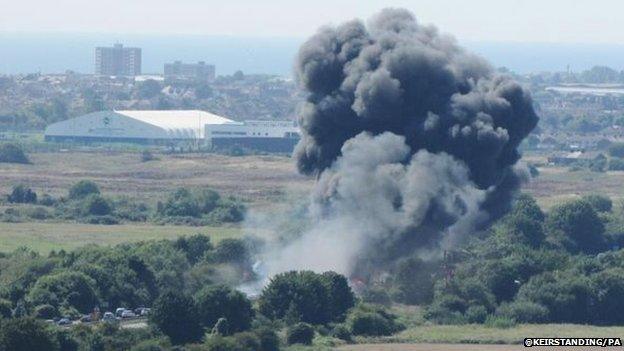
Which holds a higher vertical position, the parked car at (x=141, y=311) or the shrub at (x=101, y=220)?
the parked car at (x=141, y=311)

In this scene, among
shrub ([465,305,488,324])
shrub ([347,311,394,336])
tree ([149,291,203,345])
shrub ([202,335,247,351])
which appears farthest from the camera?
shrub ([465,305,488,324])

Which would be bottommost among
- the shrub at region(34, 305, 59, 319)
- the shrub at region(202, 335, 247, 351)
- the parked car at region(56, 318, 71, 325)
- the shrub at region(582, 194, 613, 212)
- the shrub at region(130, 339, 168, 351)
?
the shrub at region(582, 194, 613, 212)

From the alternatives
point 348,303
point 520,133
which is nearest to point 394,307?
point 348,303

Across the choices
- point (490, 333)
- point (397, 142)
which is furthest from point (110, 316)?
point (397, 142)

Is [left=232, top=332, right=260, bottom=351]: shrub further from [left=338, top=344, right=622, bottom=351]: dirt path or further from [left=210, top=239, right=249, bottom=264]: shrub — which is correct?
[left=210, top=239, right=249, bottom=264]: shrub

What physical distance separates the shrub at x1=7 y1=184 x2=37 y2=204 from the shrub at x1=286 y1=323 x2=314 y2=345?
7308 centimetres

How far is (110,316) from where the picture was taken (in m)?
85.2

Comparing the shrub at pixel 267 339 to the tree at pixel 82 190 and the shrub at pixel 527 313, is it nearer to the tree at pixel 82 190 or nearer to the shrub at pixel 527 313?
the shrub at pixel 527 313

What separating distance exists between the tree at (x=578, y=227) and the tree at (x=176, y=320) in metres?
45.3

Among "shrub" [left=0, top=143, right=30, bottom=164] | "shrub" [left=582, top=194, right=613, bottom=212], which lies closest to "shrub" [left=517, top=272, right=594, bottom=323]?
"shrub" [left=582, top=194, right=613, bottom=212]

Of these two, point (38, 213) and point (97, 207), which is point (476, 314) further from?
point (97, 207)

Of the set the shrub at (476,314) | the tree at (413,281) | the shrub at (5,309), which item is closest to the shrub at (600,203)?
the tree at (413,281)

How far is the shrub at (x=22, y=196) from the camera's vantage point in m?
152

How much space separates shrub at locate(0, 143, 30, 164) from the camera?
634 feet
